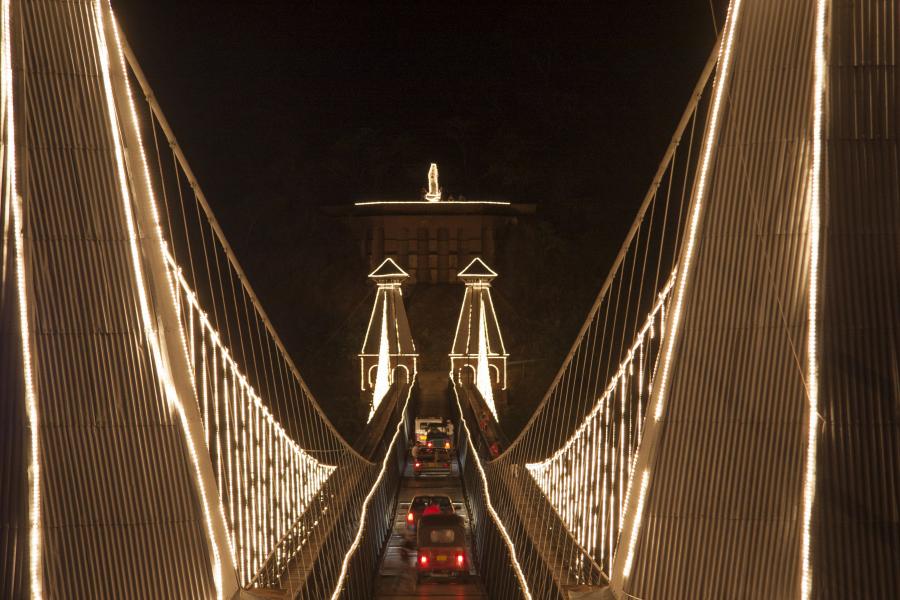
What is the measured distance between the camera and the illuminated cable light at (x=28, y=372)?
4.86 metres

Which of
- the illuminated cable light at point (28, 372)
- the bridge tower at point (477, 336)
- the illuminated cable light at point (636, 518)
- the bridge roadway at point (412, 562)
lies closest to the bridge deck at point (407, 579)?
the bridge roadway at point (412, 562)

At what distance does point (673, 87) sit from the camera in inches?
2092

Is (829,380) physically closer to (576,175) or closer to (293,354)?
(293,354)

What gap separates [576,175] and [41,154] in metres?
44.7

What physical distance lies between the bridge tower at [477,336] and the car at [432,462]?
4.70 m

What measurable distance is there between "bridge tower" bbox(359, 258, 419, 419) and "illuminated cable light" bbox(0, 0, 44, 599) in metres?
21.4

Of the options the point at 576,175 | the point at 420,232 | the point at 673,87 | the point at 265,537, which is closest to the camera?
the point at 265,537

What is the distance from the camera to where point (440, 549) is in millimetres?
13859

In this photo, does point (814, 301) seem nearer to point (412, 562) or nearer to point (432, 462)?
point (412, 562)

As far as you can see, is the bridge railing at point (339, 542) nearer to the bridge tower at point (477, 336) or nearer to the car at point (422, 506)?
the car at point (422, 506)

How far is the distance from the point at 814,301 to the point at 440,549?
30.7 feet

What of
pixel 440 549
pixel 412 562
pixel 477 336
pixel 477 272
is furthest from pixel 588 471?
pixel 477 336

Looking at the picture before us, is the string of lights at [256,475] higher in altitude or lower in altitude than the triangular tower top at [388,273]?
lower

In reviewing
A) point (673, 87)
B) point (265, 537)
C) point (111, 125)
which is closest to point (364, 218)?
point (673, 87)
